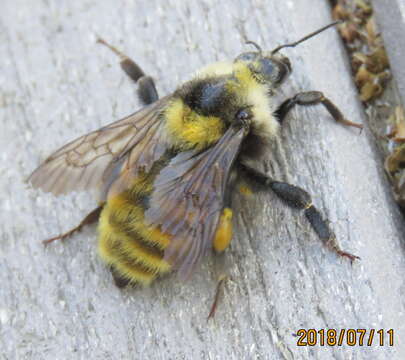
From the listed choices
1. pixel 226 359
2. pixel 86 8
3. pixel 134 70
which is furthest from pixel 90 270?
pixel 86 8

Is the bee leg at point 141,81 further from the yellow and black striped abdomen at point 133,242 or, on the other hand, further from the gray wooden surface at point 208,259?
the yellow and black striped abdomen at point 133,242

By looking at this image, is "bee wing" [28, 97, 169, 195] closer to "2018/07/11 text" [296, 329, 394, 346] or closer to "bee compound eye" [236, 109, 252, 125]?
"bee compound eye" [236, 109, 252, 125]

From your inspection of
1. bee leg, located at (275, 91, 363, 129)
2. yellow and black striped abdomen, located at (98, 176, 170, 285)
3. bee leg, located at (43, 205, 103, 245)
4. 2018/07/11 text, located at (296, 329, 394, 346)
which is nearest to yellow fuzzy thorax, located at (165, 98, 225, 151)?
yellow and black striped abdomen, located at (98, 176, 170, 285)

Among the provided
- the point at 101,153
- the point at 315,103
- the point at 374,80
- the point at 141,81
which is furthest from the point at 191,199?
the point at 374,80

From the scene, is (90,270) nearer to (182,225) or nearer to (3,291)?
(3,291)

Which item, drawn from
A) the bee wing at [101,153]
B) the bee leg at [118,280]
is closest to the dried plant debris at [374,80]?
the bee wing at [101,153]

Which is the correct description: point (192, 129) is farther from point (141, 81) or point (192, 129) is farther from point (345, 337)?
point (345, 337)

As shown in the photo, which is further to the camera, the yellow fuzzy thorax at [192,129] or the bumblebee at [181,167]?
the yellow fuzzy thorax at [192,129]
